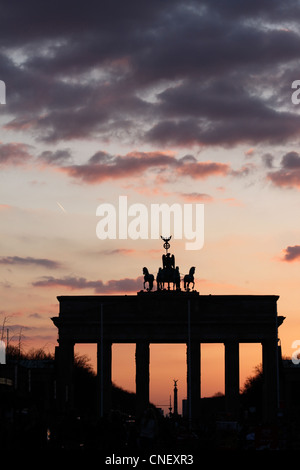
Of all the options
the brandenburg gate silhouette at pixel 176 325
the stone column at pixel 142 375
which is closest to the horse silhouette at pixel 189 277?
the brandenburg gate silhouette at pixel 176 325

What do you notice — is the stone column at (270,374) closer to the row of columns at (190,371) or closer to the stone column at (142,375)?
the row of columns at (190,371)

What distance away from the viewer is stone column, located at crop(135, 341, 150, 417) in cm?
12850

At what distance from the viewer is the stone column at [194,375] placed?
125188 mm

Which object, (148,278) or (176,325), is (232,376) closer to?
(176,325)

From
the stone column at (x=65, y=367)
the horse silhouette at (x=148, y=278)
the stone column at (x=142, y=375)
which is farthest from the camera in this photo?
the stone column at (x=142, y=375)

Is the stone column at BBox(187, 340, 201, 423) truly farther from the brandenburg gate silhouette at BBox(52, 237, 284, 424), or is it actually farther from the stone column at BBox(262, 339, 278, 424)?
the stone column at BBox(262, 339, 278, 424)

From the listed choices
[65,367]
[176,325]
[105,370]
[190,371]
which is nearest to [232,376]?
[190,371]

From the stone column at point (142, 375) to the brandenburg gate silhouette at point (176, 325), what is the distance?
0.10 metres

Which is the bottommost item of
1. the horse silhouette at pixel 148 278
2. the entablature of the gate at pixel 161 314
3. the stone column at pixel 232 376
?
the stone column at pixel 232 376

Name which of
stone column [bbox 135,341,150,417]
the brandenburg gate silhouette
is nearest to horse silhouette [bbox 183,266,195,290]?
the brandenburg gate silhouette
